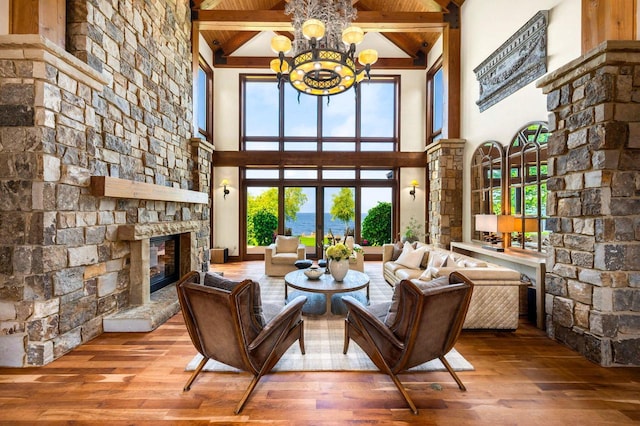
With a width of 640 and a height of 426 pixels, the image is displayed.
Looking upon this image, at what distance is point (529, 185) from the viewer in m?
4.14

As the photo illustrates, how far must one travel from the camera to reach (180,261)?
16.7 ft

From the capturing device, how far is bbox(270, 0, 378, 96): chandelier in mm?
3305

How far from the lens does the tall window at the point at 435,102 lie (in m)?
7.10

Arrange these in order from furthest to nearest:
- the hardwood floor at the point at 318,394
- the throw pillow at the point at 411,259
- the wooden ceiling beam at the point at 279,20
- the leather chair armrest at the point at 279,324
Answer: the wooden ceiling beam at the point at 279,20, the throw pillow at the point at 411,259, the leather chair armrest at the point at 279,324, the hardwood floor at the point at 318,394

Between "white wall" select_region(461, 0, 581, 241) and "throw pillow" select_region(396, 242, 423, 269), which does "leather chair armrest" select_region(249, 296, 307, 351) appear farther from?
"white wall" select_region(461, 0, 581, 241)

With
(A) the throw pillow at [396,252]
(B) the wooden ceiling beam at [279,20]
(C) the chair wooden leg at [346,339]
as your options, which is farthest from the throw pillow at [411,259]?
(B) the wooden ceiling beam at [279,20]

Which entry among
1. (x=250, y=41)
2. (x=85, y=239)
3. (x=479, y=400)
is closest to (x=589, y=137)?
(x=479, y=400)

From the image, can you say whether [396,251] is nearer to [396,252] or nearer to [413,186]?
[396,252]

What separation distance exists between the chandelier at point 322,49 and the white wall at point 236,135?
4.21m

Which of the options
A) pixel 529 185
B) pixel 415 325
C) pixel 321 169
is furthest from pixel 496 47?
pixel 415 325

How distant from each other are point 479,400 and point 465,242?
411 cm

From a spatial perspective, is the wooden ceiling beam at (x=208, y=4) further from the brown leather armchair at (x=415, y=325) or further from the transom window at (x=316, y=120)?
the brown leather armchair at (x=415, y=325)

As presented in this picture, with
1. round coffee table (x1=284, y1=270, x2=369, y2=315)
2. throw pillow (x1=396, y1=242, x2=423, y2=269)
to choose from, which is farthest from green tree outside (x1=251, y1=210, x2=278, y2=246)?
throw pillow (x1=396, y1=242, x2=423, y2=269)

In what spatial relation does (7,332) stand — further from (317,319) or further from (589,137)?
(589,137)
